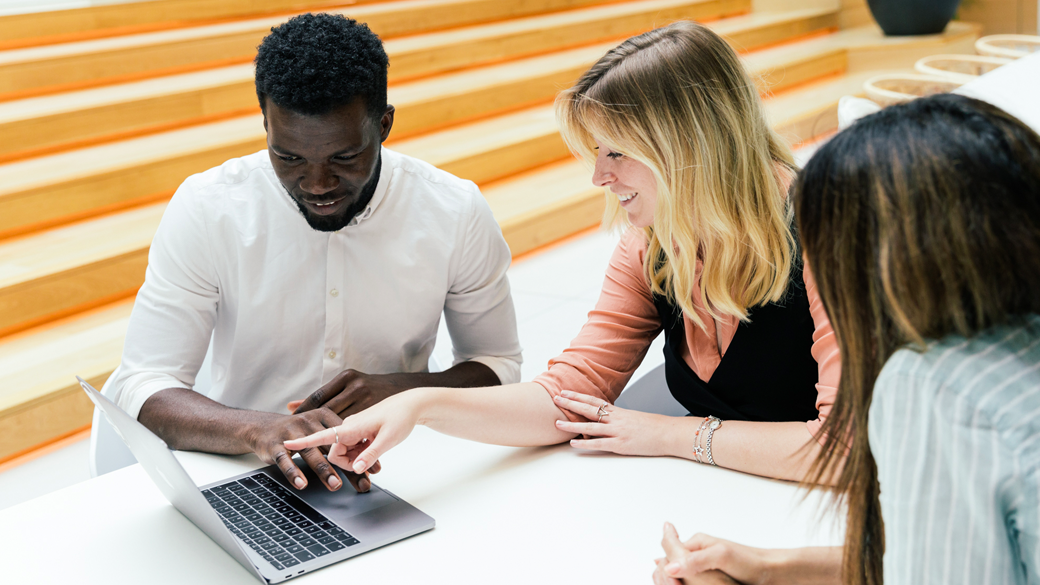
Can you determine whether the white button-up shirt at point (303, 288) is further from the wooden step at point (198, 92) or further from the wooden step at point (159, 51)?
the wooden step at point (159, 51)

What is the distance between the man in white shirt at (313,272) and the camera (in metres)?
1.37

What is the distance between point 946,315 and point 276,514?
0.81m

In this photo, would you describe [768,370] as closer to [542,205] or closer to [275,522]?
[275,522]

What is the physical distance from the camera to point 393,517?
1.08 meters

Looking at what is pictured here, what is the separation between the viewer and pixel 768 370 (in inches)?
53.2

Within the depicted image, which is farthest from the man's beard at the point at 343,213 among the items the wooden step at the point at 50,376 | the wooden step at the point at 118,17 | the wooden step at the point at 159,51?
the wooden step at the point at 118,17

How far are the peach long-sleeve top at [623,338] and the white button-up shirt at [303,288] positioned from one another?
27 cm

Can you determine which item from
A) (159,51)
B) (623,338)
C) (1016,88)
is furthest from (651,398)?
(159,51)

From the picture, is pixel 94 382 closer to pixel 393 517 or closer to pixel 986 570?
pixel 393 517

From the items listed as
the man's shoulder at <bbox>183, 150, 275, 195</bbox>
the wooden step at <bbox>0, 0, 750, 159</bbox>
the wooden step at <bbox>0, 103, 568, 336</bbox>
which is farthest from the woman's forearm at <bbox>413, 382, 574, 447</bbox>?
the wooden step at <bbox>0, 103, 568, 336</bbox>

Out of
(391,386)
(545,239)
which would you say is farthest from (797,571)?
(545,239)

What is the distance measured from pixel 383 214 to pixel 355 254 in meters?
0.09

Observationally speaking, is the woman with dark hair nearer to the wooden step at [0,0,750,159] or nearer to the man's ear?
the man's ear

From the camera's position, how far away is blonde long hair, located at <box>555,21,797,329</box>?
128 cm
